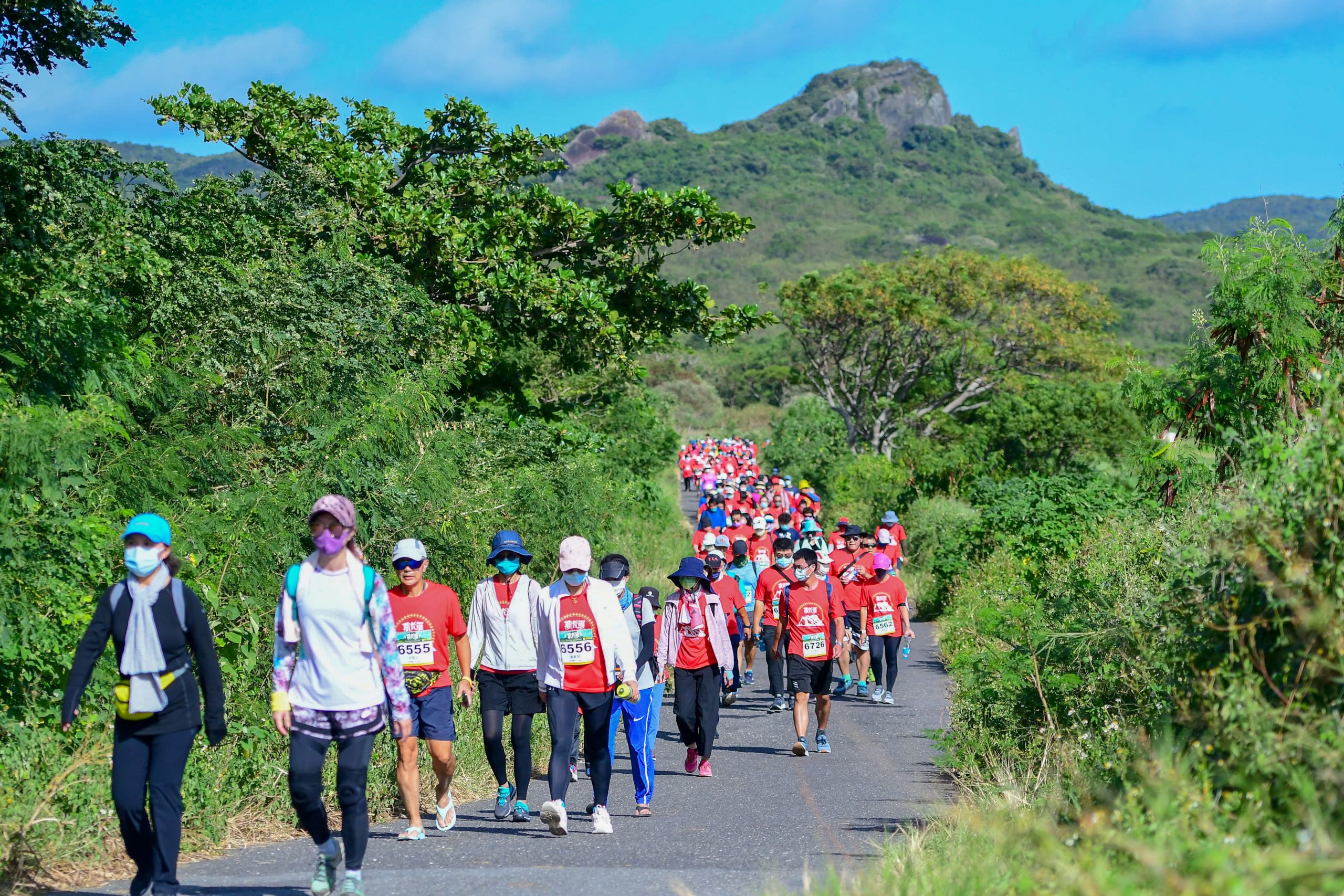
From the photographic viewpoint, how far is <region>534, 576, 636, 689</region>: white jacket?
7.84 metres

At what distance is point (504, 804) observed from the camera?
8711 millimetres

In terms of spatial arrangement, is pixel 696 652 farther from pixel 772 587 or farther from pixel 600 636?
pixel 600 636

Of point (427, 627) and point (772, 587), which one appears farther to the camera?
point (772, 587)

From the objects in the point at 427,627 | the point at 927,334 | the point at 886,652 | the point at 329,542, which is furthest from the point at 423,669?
the point at 927,334

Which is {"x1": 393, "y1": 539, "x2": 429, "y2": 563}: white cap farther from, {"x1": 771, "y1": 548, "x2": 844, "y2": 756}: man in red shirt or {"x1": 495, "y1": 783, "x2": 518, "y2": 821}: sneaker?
{"x1": 771, "y1": 548, "x2": 844, "y2": 756}: man in red shirt

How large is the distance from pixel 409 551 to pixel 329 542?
6.07 ft

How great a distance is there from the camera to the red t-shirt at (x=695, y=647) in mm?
10578

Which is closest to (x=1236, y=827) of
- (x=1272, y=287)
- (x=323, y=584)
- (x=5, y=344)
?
(x=323, y=584)

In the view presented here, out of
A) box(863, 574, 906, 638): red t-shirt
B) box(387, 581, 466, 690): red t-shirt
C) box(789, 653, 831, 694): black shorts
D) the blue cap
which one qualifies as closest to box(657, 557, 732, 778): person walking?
box(789, 653, 831, 694): black shorts

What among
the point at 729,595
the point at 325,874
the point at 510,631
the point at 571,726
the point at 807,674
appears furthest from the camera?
the point at 729,595

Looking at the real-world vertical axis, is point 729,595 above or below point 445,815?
above

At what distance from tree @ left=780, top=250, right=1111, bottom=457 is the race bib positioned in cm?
3075

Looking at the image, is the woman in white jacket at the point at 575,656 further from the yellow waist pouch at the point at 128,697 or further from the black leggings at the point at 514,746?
the yellow waist pouch at the point at 128,697

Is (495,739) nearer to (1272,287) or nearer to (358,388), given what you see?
(358,388)
